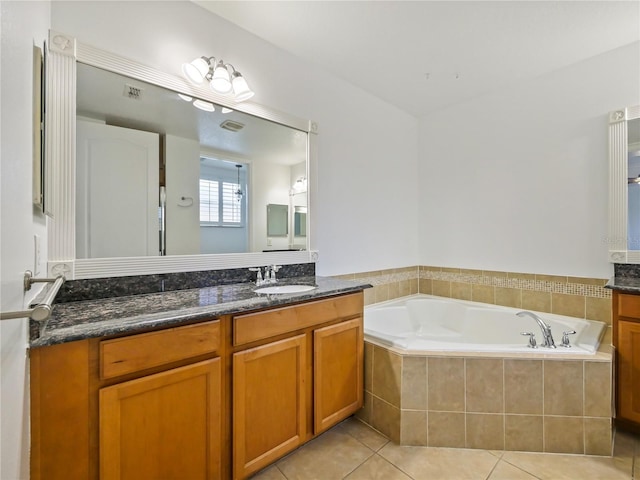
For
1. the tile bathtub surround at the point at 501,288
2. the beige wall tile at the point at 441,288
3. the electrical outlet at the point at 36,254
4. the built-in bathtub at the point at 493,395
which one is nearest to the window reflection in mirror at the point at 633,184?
the tile bathtub surround at the point at 501,288

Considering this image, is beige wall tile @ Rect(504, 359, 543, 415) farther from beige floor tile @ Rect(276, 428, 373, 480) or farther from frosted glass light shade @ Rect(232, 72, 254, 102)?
frosted glass light shade @ Rect(232, 72, 254, 102)

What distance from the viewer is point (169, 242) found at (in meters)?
1.59

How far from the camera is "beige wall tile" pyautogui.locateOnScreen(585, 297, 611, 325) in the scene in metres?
2.08

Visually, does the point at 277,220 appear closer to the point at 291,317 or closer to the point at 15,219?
the point at 291,317

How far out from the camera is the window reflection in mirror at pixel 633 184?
199 centimetres

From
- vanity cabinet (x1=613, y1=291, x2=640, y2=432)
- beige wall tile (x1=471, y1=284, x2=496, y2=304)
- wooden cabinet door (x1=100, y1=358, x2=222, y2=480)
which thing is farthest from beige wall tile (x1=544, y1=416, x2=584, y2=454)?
wooden cabinet door (x1=100, y1=358, x2=222, y2=480)

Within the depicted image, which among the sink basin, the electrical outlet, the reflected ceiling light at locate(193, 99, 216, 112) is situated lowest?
the sink basin

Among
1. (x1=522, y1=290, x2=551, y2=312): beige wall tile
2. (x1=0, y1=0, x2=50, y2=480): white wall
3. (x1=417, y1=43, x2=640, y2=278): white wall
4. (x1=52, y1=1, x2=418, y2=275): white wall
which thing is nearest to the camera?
(x1=0, y1=0, x2=50, y2=480): white wall

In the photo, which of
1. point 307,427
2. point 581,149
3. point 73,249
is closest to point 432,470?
point 307,427

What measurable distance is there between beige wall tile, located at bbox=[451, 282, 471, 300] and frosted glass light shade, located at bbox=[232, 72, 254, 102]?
7.86ft

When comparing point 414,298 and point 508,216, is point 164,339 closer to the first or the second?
point 414,298

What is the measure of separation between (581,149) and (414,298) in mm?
1738

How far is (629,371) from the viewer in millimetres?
1687

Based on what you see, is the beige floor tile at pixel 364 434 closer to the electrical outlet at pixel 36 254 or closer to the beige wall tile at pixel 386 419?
the beige wall tile at pixel 386 419
